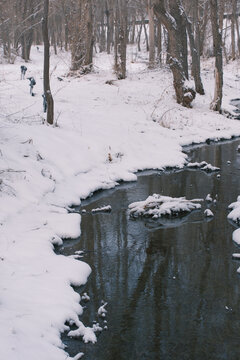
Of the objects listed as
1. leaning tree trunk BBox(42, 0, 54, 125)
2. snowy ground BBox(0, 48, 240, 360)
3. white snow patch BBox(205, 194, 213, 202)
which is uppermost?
leaning tree trunk BBox(42, 0, 54, 125)

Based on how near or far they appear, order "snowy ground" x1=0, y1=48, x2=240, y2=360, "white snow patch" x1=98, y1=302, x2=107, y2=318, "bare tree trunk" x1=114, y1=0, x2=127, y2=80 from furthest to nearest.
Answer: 1. "bare tree trunk" x1=114, y1=0, x2=127, y2=80
2. "white snow patch" x1=98, y1=302, x2=107, y2=318
3. "snowy ground" x1=0, y1=48, x2=240, y2=360

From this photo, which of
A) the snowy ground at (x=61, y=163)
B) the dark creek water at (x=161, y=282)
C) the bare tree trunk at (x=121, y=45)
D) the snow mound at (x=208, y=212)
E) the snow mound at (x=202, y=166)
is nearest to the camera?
the dark creek water at (x=161, y=282)

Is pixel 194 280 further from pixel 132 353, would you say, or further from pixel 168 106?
pixel 168 106

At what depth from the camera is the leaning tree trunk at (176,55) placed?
18.6m

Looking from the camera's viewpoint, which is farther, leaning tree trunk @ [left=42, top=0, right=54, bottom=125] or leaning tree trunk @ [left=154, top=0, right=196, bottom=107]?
leaning tree trunk @ [left=154, top=0, right=196, bottom=107]

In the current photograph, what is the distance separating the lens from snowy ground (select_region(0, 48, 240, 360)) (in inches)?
214

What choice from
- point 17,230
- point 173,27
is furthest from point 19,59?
point 17,230

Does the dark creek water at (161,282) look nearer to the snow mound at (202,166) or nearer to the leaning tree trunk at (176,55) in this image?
the snow mound at (202,166)

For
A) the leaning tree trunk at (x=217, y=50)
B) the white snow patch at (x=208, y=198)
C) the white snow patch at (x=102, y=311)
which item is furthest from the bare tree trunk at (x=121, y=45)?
the white snow patch at (x=102, y=311)

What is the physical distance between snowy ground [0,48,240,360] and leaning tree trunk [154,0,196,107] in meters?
0.65

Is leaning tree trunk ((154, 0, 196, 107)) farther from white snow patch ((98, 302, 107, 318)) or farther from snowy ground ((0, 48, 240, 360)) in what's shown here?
white snow patch ((98, 302, 107, 318))

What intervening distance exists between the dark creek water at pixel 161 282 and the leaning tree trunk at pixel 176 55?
9785 millimetres

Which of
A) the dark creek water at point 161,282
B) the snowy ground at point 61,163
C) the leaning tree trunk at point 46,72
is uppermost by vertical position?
the leaning tree trunk at point 46,72

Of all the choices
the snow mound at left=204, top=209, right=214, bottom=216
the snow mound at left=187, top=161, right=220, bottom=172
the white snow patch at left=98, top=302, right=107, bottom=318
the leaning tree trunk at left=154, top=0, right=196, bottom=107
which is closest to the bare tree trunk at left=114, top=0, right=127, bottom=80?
the leaning tree trunk at left=154, top=0, right=196, bottom=107
